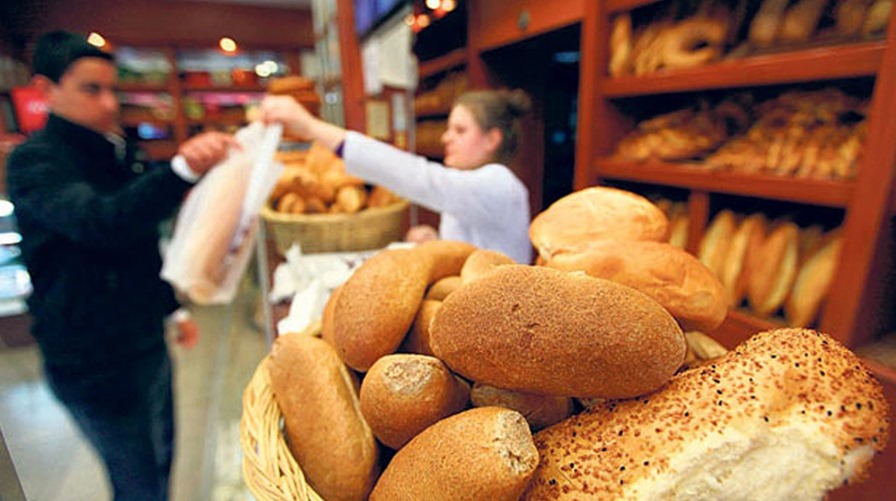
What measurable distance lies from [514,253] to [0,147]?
0.89m

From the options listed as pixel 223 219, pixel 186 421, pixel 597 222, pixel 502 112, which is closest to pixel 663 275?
pixel 597 222

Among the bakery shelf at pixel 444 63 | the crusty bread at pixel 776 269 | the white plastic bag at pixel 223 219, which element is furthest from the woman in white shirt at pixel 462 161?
the bakery shelf at pixel 444 63

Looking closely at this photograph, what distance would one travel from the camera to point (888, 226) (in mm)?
823

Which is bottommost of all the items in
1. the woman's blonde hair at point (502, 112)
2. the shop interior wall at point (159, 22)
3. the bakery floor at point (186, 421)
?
the bakery floor at point (186, 421)

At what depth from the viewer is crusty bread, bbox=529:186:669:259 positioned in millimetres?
620

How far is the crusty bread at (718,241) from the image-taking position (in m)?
1.12

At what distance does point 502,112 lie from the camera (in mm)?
1232

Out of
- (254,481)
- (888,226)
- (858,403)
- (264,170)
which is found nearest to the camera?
(858,403)

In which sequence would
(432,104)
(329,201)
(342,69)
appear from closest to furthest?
(329,201), (342,69), (432,104)

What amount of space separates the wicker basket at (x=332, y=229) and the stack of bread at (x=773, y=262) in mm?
1020

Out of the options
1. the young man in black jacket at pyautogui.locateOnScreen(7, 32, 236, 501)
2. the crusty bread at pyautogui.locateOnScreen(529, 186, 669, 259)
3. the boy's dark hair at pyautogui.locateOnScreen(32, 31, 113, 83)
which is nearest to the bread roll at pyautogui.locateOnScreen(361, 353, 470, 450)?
the crusty bread at pyautogui.locateOnScreen(529, 186, 669, 259)

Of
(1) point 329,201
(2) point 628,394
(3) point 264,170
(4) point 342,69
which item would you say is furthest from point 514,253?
(4) point 342,69

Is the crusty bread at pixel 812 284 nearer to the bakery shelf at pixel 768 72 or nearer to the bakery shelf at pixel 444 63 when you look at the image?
the bakery shelf at pixel 768 72

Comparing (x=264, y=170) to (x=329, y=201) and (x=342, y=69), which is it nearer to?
(x=329, y=201)
